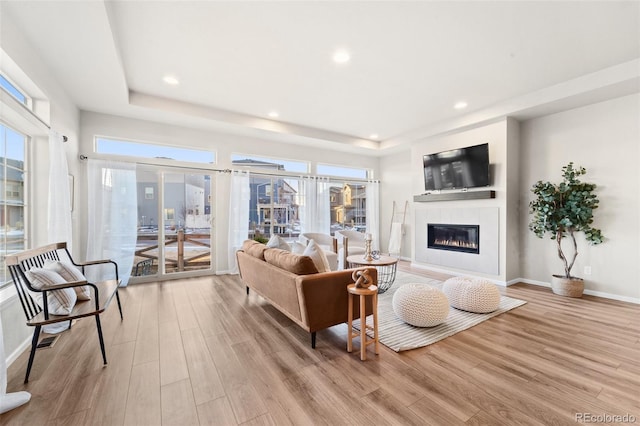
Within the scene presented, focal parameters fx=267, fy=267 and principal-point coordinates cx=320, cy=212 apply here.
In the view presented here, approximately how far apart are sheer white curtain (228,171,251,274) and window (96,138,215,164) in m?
0.62

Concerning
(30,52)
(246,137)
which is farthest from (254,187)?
(30,52)

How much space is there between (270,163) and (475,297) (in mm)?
4387

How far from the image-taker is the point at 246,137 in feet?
17.5

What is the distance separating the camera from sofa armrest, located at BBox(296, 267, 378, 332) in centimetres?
228

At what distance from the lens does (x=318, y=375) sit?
198 centimetres

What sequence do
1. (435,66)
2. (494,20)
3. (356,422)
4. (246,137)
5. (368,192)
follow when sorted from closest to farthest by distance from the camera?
(356,422), (494,20), (435,66), (246,137), (368,192)

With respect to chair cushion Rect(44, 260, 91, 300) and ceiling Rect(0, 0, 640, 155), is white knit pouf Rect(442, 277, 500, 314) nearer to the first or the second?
ceiling Rect(0, 0, 640, 155)

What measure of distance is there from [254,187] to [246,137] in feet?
3.31

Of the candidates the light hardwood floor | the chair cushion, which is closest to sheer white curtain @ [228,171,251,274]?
the light hardwood floor

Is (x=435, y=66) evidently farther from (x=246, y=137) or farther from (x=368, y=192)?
(x=368, y=192)

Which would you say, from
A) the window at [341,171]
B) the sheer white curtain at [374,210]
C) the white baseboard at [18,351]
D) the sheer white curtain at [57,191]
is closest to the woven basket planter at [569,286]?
the sheer white curtain at [374,210]

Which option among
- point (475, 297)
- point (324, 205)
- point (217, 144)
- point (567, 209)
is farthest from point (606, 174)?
point (217, 144)

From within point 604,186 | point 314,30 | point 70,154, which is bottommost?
point 604,186

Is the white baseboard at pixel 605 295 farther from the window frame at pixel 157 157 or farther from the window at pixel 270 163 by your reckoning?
the window frame at pixel 157 157
